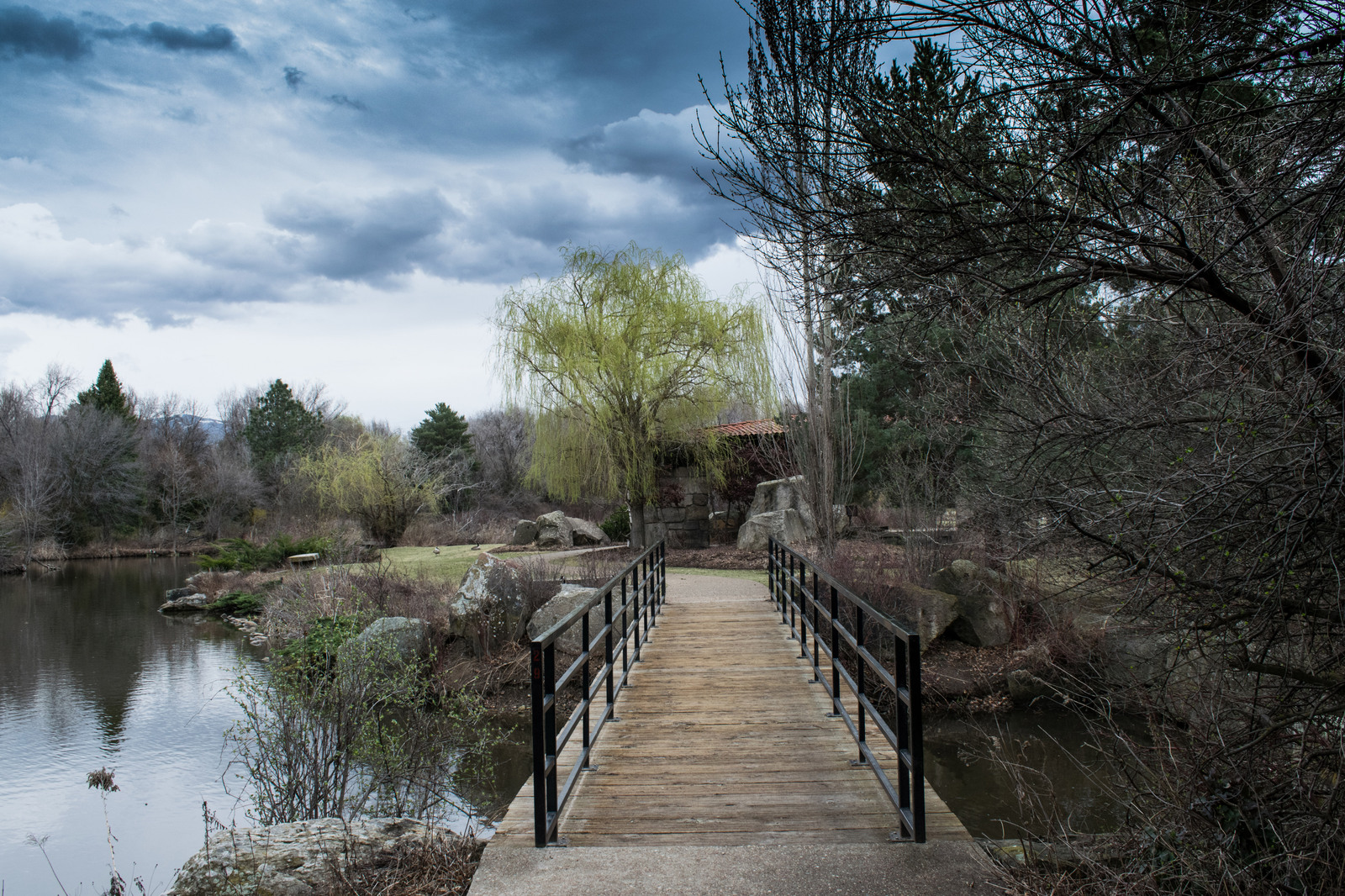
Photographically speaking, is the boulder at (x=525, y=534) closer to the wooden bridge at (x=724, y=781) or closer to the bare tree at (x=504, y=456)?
the bare tree at (x=504, y=456)

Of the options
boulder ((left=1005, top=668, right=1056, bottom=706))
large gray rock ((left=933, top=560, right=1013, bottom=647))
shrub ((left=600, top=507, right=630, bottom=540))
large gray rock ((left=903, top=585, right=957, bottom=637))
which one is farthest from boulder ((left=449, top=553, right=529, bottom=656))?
shrub ((left=600, top=507, right=630, bottom=540))

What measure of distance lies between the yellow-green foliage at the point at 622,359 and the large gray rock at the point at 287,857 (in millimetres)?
13164

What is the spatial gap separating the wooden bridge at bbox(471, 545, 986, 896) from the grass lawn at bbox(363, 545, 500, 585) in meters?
10.3

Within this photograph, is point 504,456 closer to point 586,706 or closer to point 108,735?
point 108,735

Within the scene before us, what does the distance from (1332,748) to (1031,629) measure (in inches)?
361

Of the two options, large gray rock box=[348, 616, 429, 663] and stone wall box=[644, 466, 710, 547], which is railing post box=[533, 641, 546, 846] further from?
stone wall box=[644, 466, 710, 547]

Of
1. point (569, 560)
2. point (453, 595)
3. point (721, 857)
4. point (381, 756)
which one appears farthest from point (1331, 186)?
point (569, 560)

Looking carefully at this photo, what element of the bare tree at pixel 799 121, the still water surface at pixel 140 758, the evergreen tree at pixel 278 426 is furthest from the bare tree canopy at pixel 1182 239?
the evergreen tree at pixel 278 426

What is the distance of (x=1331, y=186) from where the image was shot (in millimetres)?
2291

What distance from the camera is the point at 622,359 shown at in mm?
16828

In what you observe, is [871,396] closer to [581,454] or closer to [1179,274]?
[581,454]

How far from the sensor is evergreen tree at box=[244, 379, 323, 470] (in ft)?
137

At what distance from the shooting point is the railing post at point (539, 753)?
11.0 ft

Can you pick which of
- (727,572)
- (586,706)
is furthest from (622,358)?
A: (586,706)
